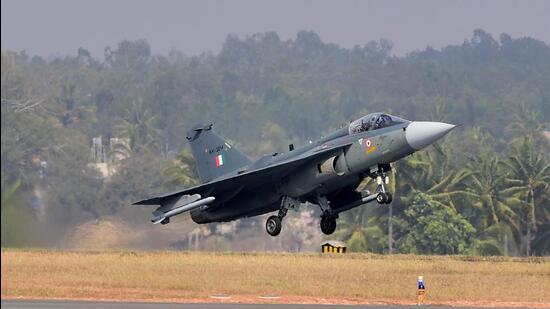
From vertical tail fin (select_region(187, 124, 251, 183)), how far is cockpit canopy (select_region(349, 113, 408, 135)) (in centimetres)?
494

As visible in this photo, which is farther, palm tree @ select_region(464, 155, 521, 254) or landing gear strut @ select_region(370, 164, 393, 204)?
palm tree @ select_region(464, 155, 521, 254)

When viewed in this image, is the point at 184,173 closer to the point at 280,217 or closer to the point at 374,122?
the point at 280,217

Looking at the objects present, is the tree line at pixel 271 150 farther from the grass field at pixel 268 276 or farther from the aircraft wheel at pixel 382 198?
the aircraft wheel at pixel 382 198

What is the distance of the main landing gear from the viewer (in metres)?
35.7

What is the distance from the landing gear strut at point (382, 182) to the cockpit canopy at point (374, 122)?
3.71ft

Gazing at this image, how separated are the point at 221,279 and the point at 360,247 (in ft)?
101

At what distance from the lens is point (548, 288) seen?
4247cm

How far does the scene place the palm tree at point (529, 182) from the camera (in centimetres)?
7700

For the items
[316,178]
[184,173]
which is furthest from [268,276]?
[184,173]

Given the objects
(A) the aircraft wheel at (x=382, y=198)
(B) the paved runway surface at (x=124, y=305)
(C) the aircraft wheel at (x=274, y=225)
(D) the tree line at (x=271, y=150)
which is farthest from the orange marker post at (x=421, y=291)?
(D) the tree line at (x=271, y=150)

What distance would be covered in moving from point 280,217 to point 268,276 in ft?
32.6

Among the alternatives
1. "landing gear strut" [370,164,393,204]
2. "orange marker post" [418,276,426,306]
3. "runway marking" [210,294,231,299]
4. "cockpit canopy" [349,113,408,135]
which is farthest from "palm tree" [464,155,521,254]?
"cockpit canopy" [349,113,408,135]

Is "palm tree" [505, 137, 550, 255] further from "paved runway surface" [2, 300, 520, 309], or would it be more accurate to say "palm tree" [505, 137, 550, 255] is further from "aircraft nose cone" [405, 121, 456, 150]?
"aircraft nose cone" [405, 121, 456, 150]

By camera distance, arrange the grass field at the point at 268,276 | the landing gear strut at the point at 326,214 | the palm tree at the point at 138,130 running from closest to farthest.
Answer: the landing gear strut at the point at 326,214, the grass field at the point at 268,276, the palm tree at the point at 138,130
